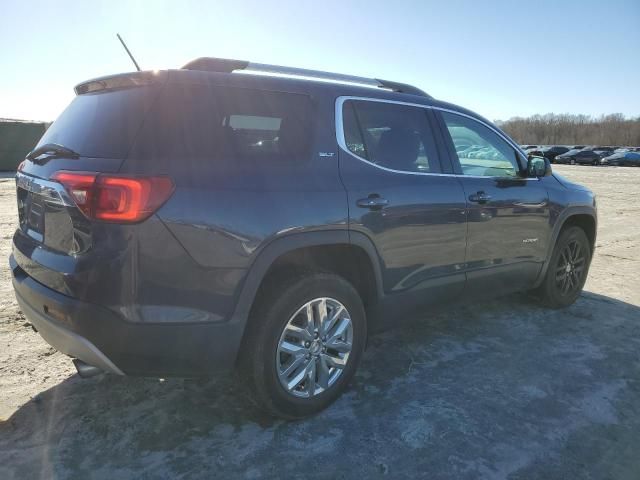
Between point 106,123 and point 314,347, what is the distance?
5.19 feet

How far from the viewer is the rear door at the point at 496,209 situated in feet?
11.8

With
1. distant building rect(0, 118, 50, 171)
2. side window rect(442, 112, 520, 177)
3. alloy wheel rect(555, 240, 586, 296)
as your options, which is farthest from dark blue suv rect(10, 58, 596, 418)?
→ distant building rect(0, 118, 50, 171)

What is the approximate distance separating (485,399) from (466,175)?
60.9 inches

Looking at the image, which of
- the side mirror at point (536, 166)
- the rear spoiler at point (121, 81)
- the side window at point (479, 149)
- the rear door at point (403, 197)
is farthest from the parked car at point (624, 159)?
the rear spoiler at point (121, 81)

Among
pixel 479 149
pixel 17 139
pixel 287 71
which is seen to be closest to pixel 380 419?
pixel 287 71

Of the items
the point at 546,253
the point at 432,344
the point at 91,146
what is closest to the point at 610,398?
the point at 432,344

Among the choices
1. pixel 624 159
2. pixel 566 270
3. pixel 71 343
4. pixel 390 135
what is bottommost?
pixel 624 159

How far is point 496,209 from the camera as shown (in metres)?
3.73

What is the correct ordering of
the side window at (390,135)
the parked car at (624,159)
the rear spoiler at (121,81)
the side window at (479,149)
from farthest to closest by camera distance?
1. the parked car at (624,159)
2. the side window at (479,149)
3. the side window at (390,135)
4. the rear spoiler at (121,81)

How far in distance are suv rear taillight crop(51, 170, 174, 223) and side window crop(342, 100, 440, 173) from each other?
1184 mm

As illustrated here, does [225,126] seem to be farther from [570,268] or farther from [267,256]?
[570,268]

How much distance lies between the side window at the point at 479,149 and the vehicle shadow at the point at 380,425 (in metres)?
1.41

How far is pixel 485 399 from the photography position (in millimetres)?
3051

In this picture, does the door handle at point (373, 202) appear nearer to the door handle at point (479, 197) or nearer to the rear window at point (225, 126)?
the rear window at point (225, 126)
